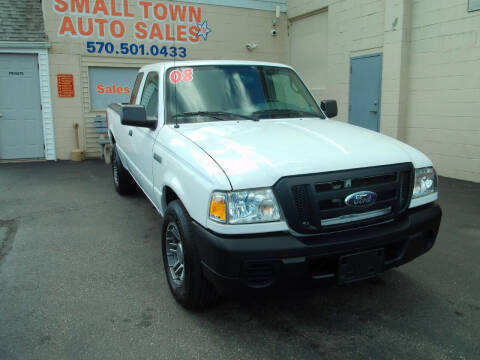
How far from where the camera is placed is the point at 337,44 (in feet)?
33.4

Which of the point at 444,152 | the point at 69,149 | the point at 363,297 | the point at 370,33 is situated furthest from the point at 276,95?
the point at 69,149

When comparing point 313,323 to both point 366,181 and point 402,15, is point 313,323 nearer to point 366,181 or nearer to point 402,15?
point 366,181

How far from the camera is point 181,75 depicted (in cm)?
399

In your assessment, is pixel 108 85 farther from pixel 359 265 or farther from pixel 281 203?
pixel 359 265

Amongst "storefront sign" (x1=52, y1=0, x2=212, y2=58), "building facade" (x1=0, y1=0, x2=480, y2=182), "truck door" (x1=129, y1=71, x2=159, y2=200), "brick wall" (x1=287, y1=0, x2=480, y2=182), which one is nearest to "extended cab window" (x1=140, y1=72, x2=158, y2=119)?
"truck door" (x1=129, y1=71, x2=159, y2=200)

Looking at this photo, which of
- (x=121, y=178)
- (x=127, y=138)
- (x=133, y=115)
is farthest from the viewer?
(x=121, y=178)

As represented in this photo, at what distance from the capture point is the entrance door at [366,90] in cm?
912

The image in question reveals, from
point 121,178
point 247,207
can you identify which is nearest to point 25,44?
point 121,178

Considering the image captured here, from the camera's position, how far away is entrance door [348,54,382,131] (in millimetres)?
9125

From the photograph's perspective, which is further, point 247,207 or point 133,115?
point 133,115

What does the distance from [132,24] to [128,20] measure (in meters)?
0.13

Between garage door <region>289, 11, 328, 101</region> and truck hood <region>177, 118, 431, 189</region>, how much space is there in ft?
26.2

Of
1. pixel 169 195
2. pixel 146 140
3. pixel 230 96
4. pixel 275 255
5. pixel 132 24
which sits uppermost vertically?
pixel 132 24

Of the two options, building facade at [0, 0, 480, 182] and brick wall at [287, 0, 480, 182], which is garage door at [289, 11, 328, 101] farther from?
brick wall at [287, 0, 480, 182]
